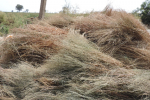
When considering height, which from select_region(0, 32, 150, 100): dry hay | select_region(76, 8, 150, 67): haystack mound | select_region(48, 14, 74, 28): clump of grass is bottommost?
select_region(0, 32, 150, 100): dry hay

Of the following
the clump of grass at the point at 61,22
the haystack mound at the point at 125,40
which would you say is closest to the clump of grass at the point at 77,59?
the haystack mound at the point at 125,40

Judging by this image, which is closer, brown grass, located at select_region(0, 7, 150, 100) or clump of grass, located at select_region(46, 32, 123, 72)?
brown grass, located at select_region(0, 7, 150, 100)

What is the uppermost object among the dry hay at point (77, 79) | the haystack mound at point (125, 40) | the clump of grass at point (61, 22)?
the clump of grass at point (61, 22)

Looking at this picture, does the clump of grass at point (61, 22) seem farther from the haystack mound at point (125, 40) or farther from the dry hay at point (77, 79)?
the dry hay at point (77, 79)

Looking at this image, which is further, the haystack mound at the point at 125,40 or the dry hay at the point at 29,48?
the dry hay at the point at 29,48

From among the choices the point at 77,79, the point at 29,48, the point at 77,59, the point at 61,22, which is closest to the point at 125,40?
the point at 77,59

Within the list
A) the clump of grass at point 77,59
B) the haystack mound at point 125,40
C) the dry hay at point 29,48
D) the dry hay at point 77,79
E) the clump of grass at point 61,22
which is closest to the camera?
the dry hay at point 77,79

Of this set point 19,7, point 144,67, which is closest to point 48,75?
point 144,67

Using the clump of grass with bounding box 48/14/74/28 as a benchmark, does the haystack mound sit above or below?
below

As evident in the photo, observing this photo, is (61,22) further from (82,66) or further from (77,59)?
(82,66)

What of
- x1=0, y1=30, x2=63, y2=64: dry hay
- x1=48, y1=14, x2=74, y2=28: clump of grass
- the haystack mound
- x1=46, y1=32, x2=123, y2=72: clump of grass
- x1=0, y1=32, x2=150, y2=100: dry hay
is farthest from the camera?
x1=48, y1=14, x2=74, y2=28: clump of grass

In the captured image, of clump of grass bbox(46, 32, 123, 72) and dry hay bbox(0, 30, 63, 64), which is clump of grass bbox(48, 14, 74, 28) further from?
clump of grass bbox(46, 32, 123, 72)

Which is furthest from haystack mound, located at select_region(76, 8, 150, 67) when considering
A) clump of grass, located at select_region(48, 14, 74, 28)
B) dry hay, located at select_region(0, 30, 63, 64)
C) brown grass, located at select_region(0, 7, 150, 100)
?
clump of grass, located at select_region(48, 14, 74, 28)

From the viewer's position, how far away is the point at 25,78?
2.17 metres
